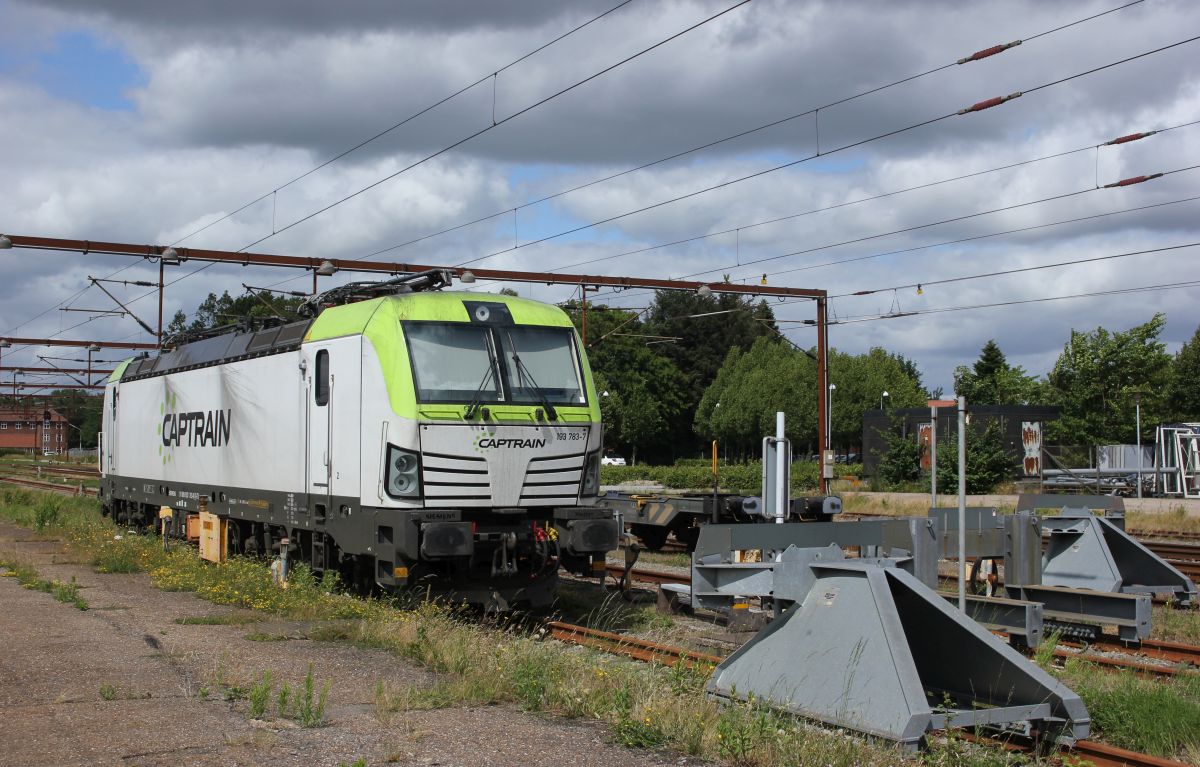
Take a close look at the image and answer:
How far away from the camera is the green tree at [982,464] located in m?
35.2

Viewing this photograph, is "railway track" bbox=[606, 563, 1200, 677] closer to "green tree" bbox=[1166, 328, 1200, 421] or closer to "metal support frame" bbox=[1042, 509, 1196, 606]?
"metal support frame" bbox=[1042, 509, 1196, 606]

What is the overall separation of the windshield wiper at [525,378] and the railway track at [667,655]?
2137mm

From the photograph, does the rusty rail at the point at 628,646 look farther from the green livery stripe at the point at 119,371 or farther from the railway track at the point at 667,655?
the green livery stripe at the point at 119,371

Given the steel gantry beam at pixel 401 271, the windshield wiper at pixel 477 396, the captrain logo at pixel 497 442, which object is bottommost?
the captrain logo at pixel 497 442

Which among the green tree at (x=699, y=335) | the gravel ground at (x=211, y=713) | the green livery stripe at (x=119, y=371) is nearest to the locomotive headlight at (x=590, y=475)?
the gravel ground at (x=211, y=713)

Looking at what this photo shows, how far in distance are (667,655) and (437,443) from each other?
3095mm

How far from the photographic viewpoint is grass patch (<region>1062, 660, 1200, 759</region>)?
291 inches

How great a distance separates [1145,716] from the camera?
7.62 m

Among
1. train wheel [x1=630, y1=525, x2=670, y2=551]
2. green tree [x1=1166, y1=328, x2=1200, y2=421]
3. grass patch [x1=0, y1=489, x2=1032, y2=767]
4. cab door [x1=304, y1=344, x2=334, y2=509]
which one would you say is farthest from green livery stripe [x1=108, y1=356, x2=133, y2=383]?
green tree [x1=1166, y1=328, x2=1200, y2=421]

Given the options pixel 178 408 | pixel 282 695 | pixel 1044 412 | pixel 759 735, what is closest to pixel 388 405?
pixel 282 695

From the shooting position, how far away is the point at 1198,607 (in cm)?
1397

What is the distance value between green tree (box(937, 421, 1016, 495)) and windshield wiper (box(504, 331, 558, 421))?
2543 centimetres

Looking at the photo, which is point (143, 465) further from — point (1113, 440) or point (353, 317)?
point (1113, 440)

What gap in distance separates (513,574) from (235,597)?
3436 mm
